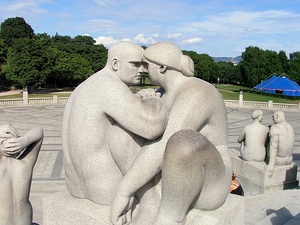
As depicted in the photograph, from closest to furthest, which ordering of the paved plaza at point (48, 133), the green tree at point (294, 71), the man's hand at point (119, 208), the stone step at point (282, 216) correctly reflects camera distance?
the man's hand at point (119, 208) → the stone step at point (282, 216) → the paved plaza at point (48, 133) → the green tree at point (294, 71)

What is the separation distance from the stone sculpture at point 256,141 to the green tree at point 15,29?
1917 inches

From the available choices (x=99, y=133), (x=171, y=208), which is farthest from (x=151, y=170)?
(x=99, y=133)

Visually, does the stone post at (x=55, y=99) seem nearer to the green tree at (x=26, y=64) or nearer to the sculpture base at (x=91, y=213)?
the green tree at (x=26, y=64)

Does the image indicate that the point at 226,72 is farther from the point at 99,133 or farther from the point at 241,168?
the point at 99,133

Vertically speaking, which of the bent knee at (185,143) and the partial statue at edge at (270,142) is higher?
the bent knee at (185,143)

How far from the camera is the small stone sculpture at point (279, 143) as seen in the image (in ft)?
25.8

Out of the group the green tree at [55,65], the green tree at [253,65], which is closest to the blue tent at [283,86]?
the green tree at [253,65]

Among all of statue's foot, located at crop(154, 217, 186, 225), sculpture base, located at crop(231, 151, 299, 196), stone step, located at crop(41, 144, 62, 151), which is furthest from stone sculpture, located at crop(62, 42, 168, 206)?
stone step, located at crop(41, 144, 62, 151)

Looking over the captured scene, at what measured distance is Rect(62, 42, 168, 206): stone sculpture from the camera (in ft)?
9.78

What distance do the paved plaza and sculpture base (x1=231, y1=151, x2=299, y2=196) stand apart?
6.98ft

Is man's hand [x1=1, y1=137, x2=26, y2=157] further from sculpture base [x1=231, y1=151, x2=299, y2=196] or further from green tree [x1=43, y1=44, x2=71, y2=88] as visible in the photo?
green tree [x1=43, y1=44, x2=71, y2=88]

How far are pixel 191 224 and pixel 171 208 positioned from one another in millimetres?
295

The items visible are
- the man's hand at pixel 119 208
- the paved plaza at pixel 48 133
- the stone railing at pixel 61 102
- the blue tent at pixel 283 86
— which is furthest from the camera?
the blue tent at pixel 283 86

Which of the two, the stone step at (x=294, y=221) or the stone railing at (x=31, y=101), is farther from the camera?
the stone railing at (x=31, y=101)
